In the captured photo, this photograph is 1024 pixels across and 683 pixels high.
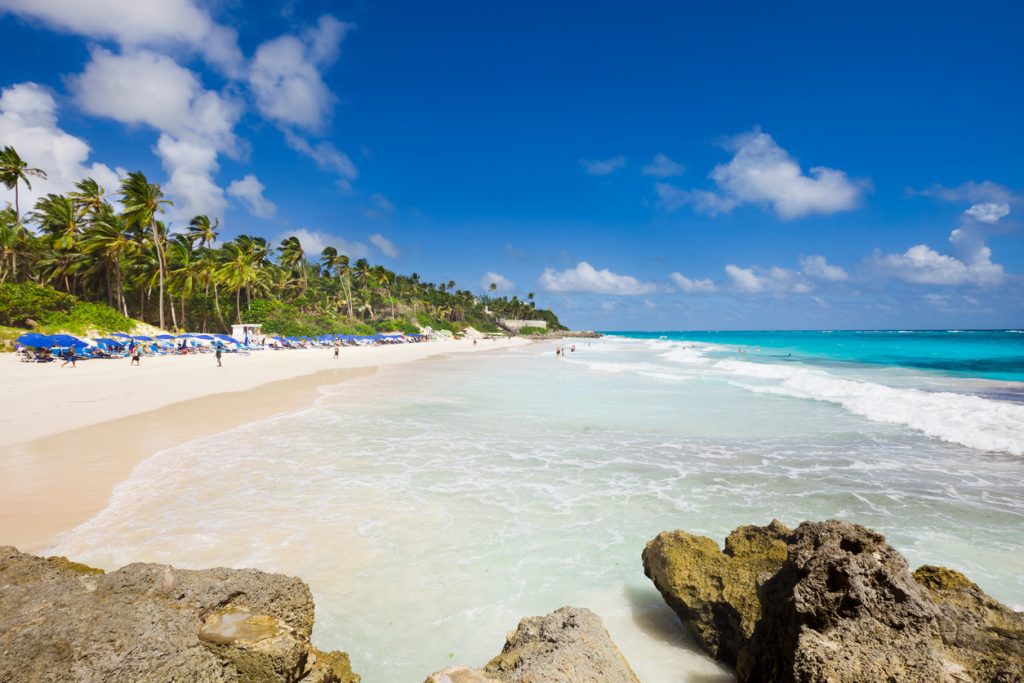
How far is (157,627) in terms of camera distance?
274cm

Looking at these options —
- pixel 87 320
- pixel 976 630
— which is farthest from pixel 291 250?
pixel 976 630

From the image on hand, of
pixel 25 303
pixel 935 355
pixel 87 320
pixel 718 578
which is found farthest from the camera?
pixel 935 355

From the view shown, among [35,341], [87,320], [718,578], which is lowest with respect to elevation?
[718,578]

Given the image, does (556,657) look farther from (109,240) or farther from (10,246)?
(10,246)

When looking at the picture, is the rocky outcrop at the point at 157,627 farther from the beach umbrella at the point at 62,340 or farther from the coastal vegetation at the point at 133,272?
the coastal vegetation at the point at 133,272

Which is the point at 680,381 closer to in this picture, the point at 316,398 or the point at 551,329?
the point at 316,398

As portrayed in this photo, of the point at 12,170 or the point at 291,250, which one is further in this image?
the point at 291,250

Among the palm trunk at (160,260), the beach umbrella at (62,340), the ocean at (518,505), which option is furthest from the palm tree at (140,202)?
the ocean at (518,505)

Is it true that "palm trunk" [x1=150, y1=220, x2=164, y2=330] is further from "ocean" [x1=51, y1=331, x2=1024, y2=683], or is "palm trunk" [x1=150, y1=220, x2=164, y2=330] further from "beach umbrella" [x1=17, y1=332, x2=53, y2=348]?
"ocean" [x1=51, y1=331, x2=1024, y2=683]

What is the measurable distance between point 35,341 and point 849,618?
125 ft

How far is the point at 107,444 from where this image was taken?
1086 cm

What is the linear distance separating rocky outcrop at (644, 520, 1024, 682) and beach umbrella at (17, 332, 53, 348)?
36.7m

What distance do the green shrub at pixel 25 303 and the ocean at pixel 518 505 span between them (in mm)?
37236

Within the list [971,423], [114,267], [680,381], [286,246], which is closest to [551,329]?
[286,246]
